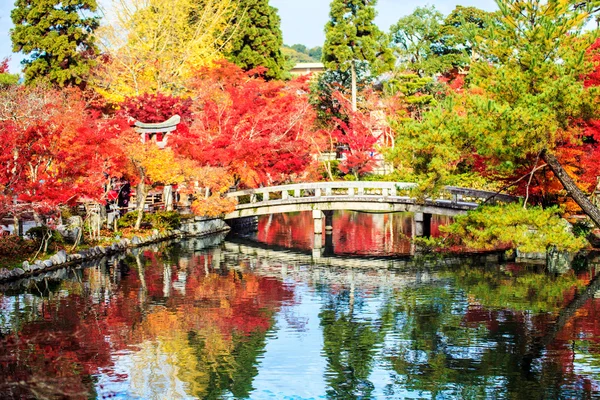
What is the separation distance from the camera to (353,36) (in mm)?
40188

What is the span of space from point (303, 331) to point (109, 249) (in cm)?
1092

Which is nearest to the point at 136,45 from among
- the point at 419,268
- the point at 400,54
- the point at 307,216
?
the point at 307,216

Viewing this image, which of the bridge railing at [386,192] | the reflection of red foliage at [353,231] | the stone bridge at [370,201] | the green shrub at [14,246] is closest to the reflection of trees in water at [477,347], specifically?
the bridge railing at [386,192]

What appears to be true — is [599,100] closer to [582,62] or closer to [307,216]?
[582,62]

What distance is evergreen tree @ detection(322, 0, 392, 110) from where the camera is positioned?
132 ft

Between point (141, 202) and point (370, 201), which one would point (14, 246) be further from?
point (370, 201)

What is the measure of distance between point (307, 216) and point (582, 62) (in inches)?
820

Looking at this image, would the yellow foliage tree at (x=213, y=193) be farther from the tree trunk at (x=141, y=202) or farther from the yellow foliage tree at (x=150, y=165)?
the tree trunk at (x=141, y=202)

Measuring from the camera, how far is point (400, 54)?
4656 cm

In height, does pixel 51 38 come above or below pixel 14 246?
above

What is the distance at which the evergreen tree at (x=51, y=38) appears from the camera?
116 feet

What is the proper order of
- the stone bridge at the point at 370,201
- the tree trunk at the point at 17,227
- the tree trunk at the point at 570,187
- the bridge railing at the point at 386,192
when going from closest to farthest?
1. the tree trunk at the point at 17,227
2. the tree trunk at the point at 570,187
3. the bridge railing at the point at 386,192
4. the stone bridge at the point at 370,201

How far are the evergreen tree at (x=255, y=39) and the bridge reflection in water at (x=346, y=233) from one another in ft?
28.1

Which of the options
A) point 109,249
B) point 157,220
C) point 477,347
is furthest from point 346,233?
point 477,347
